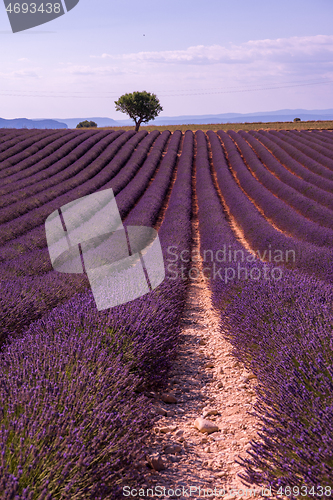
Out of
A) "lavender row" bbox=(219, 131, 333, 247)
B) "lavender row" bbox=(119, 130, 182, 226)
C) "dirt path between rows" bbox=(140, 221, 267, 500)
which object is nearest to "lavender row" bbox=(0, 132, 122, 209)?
"lavender row" bbox=(119, 130, 182, 226)

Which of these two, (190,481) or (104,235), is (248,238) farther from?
(190,481)

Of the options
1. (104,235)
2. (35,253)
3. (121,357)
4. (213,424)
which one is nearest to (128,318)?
(121,357)

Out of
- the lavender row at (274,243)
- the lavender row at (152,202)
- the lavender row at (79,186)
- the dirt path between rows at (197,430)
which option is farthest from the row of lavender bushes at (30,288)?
the lavender row at (274,243)

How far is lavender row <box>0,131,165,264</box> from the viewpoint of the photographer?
6.23m

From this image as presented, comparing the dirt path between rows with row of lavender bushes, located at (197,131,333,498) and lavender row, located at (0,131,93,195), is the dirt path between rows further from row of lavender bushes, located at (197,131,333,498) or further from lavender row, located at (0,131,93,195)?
lavender row, located at (0,131,93,195)

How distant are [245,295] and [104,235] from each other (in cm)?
521

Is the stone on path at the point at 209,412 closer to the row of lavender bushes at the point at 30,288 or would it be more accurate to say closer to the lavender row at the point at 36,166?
the row of lavender bushes at the point at 30,288

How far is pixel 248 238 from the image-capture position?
8.01 metres

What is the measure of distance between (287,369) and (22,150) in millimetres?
18616

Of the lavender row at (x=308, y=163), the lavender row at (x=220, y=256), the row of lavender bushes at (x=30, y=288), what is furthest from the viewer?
the lavender row at (x=308, y=163)

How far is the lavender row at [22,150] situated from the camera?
15.5 m

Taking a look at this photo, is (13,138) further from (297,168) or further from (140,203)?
(297,168)

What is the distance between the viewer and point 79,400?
5.28 feet

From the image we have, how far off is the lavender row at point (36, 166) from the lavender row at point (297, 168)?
1008 centimetres
